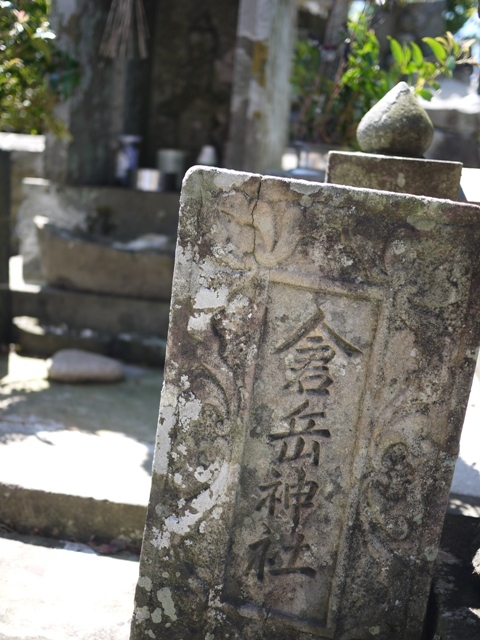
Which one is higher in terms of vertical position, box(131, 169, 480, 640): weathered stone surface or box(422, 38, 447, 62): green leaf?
box(422, 38, 447, 62): green leaf

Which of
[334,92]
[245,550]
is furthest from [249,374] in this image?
[334,92]

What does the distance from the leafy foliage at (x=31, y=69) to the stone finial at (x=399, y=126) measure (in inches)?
79.4

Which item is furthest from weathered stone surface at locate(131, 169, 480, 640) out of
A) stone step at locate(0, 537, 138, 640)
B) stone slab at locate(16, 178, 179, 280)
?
stone slab at locate(16, 178, 179, 280)

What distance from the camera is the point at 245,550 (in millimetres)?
1823

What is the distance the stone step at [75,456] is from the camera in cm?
245

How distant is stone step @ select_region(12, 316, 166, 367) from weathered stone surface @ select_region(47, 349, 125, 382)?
1.06 feet

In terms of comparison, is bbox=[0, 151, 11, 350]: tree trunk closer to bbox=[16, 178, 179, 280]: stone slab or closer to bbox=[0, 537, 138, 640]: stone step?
bbox=[16, 178, 179, 280]: stone slab

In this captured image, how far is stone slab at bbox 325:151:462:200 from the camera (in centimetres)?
208

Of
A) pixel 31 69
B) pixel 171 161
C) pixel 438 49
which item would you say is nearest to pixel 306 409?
pixel 438 49

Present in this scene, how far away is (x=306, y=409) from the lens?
68.4 inches

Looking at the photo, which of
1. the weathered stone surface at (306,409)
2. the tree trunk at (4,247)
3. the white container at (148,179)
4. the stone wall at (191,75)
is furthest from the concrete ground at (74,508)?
the stone wall at (191,75)

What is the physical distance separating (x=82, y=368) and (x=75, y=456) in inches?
42.3

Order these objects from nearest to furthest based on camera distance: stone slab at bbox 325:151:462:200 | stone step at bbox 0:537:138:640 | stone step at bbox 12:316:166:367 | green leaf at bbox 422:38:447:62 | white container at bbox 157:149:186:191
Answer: stone step at bbox 0:537:138:640 → stone slab at bbox 325:151:462:200 → green leaf at bbox 422:38:447:62 → stone step at bbox 12:316:166:367 → white container at bbox 157:149:186:191

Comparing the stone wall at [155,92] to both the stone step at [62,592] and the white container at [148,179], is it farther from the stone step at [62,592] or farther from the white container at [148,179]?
the stone step at [62,592]
